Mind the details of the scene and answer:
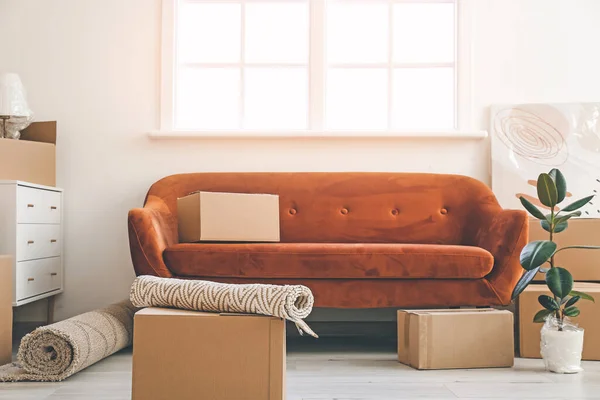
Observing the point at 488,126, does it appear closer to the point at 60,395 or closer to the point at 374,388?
the point at 374,388

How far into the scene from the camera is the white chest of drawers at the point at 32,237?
9.71ft

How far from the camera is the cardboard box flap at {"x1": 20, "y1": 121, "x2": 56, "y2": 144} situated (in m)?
3.58

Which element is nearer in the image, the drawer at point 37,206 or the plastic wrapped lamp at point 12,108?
the drawer at point 37,206

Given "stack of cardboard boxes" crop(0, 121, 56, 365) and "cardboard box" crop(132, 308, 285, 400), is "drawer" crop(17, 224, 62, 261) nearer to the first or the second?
"stack of cardboard boxes" crop(0, 121, 56, 365)

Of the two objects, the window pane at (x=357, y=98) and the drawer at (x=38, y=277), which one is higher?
the window pane at (x=357, y=98)

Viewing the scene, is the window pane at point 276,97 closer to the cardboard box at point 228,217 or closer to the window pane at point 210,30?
the window pane at point 210,30

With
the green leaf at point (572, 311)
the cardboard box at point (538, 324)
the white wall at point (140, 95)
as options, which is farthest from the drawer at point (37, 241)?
the green leaf at point (572, 311)

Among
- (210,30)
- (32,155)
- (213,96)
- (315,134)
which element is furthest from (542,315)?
(32,155)

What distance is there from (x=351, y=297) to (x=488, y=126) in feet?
4.71

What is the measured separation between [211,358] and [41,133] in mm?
2297

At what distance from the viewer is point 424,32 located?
12.5 feet

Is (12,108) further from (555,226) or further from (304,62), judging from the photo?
(555,226)

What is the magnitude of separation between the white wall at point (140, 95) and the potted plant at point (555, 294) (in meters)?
1.11

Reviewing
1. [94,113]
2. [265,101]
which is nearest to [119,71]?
[94,113]
